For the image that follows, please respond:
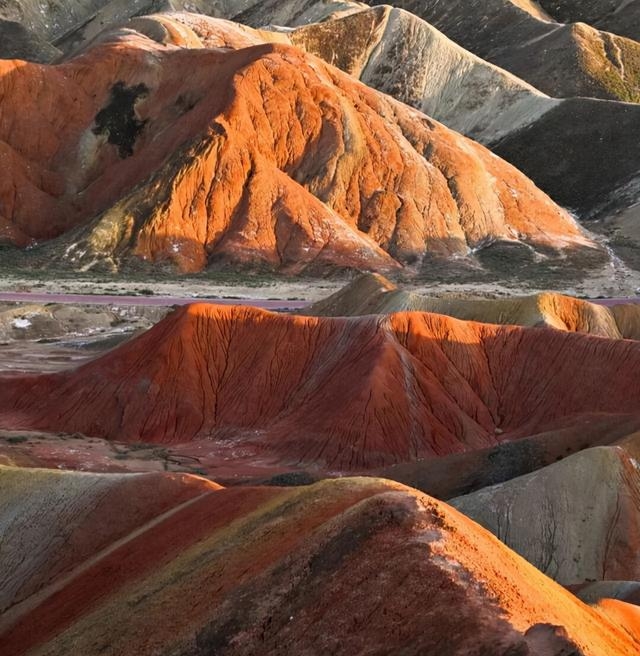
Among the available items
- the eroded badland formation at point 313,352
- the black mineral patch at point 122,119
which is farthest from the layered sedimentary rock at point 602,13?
the black mineral patch at point 122,119

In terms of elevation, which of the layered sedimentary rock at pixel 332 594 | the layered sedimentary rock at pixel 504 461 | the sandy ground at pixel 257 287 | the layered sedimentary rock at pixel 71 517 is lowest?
the sandy ground at pixel 257 287

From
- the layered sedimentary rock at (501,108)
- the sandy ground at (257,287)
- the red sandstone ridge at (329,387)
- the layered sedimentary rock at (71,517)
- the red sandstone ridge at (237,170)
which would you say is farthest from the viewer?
the layered sedimentary rock at (501,108)

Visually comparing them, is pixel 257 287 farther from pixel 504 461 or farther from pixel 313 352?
pixel 504 461

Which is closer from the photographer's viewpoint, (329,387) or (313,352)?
(329,387)

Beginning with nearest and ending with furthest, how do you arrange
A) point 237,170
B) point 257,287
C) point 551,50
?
point 257,287, point 237,170, point 551,50

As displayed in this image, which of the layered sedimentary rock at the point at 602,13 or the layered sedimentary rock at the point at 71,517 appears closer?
the layered sedimentary rock at the point at 71,517

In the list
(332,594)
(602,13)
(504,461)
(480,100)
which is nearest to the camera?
(332,594)

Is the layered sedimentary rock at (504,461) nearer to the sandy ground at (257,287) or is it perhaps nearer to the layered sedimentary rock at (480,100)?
the sandy ground at (257,287)

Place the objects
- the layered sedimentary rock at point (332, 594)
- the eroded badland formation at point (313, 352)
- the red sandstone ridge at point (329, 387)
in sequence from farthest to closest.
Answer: the red sandstone ridge at point (329, 387), the eroded badland formation at point (313, 352), the layered sedimentary rock at point (332, 594)

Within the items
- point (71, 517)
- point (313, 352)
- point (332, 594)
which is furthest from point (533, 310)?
point (332, 594)
